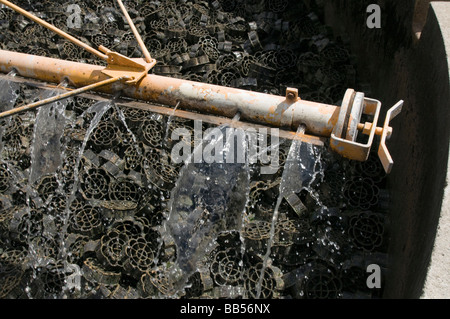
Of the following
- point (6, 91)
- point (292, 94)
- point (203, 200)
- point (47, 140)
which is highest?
point (292, 94)

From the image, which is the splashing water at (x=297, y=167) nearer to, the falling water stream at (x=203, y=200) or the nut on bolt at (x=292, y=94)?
the falling water stream at (x=203, y=200)

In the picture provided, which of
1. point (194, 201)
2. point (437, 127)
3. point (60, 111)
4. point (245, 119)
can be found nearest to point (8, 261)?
point (60, 111)

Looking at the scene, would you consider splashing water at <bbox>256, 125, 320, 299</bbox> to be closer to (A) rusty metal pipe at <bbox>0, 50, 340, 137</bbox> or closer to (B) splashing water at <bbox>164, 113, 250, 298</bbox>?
(A) rusty metal pipe at <bbox>0, 50, 340, 137</bbox>

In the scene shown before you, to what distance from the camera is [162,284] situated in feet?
14.7

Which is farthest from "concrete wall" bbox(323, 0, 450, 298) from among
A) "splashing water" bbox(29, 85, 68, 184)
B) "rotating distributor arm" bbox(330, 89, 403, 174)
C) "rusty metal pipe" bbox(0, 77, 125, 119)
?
"splashing water" bbox(29, 85, 68, 184)

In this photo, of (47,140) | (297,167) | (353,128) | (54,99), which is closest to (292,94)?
(353,128)

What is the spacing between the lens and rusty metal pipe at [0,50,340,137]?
3.38 m

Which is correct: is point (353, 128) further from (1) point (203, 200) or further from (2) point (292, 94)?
(1) point (203, 200)

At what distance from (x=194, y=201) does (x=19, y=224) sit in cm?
233

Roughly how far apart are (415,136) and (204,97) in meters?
2.25

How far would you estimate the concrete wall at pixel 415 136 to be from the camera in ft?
10.0

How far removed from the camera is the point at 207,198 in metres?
4.09

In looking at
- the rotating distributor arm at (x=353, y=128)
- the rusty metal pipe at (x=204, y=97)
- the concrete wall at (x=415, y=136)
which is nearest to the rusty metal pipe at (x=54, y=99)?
the rusty metal pipe at (x=204, y=97)

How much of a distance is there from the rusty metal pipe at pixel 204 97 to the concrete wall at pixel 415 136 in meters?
1.01
